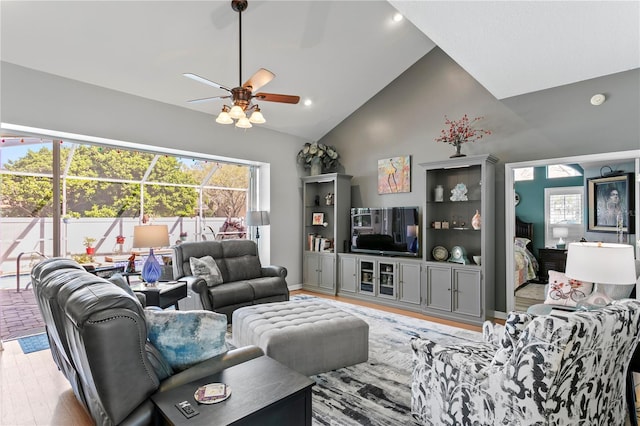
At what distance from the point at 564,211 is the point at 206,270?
179 inches

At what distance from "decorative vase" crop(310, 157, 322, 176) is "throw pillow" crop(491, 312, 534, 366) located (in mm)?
4805

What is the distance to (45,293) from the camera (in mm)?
1741

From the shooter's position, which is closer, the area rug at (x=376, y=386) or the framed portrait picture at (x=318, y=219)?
the area rug at (x=376, y=386)

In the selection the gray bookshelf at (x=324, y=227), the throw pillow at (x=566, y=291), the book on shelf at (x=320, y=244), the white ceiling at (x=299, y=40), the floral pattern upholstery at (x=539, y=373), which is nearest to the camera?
the floral pattern upholstery at (x=539, y=373)

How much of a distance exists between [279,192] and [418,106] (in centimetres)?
270

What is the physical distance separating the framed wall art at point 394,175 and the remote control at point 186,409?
14.8 feet

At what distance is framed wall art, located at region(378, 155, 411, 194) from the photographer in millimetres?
5344

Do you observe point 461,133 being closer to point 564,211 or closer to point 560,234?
point 564,211

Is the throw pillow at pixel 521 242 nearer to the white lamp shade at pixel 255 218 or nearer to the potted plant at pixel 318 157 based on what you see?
the potted plant at pixel 318 157

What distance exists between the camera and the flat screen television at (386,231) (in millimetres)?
5065

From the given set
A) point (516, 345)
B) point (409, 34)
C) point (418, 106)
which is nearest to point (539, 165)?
point (418, 106)

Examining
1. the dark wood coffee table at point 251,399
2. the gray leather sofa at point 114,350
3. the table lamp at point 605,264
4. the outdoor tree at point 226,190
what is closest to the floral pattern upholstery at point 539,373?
the table lamp at point 605,264

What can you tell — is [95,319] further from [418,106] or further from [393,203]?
[418,106]

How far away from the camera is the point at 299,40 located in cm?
419
